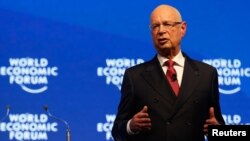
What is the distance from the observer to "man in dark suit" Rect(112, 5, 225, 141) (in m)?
2.26

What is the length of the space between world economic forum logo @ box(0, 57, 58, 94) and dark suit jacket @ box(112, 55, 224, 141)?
1935mm

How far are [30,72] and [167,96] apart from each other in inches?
84.0

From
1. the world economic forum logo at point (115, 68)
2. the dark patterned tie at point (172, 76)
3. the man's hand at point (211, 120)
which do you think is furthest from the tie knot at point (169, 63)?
the world economic forum logo at point (115, 68)

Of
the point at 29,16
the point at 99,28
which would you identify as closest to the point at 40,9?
the point at 29,16

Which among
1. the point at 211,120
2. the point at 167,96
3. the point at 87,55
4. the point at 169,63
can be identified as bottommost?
the point at 211,120

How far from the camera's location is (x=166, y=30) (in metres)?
2.35

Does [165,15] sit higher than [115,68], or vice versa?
[115,68]

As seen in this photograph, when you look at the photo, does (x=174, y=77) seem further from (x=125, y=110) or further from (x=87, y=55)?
(x=87, y=55)

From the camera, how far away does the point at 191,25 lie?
14.0ft

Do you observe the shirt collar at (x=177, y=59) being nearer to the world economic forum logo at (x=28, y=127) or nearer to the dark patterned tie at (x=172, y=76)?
the dark patterned tie at (x=172, y=76)

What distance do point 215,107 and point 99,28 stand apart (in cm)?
209

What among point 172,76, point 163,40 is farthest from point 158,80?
point 163,40

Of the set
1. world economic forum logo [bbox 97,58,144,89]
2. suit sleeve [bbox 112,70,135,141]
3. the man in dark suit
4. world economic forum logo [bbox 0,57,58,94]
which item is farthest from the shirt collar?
world economic forum logo [bbox 0,57,58,94]

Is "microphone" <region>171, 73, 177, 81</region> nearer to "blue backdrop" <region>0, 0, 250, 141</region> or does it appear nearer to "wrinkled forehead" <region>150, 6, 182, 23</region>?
"wrinkled forehead" <region>150, 6, 182, 23</region>
